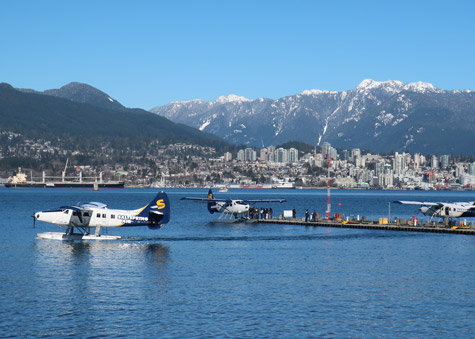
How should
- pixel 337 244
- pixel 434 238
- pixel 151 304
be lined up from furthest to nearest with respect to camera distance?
pixel 434 238 → pixel 337 244 → pixel 151 304

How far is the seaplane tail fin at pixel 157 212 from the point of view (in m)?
63.4

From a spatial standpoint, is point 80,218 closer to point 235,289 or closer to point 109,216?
point 109,216

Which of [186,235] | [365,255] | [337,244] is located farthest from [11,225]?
[365,255]

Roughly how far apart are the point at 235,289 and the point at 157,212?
80.4 ft

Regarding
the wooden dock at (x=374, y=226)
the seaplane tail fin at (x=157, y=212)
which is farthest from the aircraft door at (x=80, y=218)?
the wooden dock at (x=374, y=226)

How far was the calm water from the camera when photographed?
103ft

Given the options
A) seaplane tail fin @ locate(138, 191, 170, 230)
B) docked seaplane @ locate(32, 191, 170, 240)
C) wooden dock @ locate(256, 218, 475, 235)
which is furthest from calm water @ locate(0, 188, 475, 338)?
wooden dock @ locate(256, 218, 475, 235)

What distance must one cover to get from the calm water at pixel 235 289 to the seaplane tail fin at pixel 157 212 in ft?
7.45

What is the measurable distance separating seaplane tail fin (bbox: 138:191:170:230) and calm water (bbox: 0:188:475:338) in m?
2.27

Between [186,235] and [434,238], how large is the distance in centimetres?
2629

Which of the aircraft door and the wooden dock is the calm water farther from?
the wooden dock

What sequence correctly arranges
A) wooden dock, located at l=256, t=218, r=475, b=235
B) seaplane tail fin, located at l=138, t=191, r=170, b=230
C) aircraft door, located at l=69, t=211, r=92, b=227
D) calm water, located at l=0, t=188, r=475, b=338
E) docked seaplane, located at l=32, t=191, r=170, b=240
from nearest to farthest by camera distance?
calm water, located at l=0, t=188, r=475, b=338 → docked seaplane, located at l=32, t=191, r=170, b=240 → aircraft door, located at l=69, t=211, r=92, b=227 → seaplane tail fin, located at l=138, t=191, r=170, b=230 → wooden dock, located at l=256, t=218, r=475, b=235

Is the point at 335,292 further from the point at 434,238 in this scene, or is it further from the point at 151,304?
the point at 434,238

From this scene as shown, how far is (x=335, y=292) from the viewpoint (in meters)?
39.6
